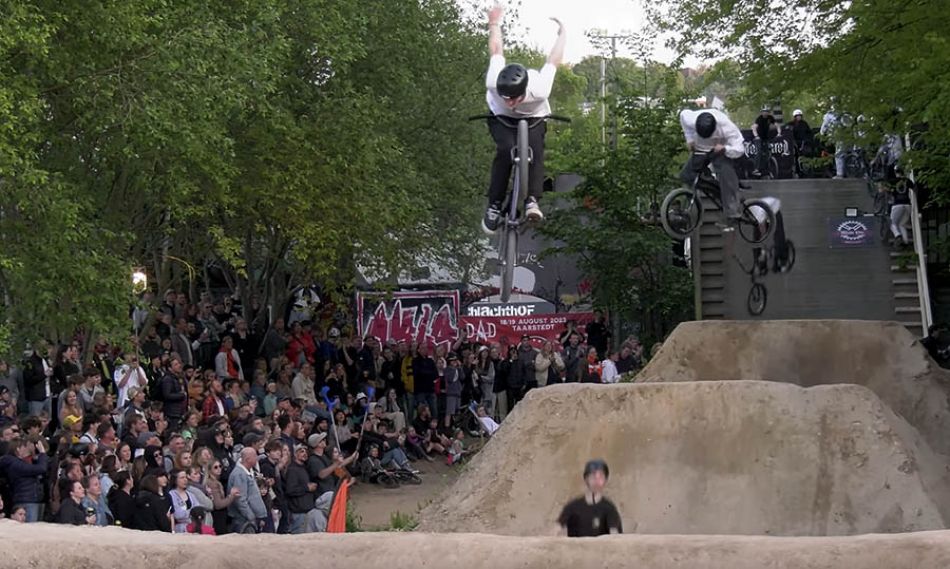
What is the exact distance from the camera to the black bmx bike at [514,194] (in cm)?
1388

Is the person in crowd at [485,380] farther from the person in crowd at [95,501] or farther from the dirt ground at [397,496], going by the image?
the person in crowd at [95,501]

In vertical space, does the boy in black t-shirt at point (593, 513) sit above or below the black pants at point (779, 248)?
below

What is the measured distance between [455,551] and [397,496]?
1409cm

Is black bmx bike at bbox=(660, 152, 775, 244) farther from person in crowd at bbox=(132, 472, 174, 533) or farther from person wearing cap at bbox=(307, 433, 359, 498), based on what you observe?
person in crowd at bbox=(132, 472, 174, 533)

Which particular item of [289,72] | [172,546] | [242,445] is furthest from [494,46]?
[289,72]

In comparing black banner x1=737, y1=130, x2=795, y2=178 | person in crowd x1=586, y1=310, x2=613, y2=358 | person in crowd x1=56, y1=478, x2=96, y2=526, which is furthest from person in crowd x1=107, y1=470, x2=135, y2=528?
black banner x1=737, y1=130, x2=795, y2=178

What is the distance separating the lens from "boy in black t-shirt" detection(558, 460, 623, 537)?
33.9 feet

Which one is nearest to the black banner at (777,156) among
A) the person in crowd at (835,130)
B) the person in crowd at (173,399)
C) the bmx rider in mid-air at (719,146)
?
the person in crowd at (835,130)

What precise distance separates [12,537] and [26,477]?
5408 millimetres

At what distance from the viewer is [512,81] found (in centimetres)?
1333

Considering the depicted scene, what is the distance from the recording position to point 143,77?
1795cm

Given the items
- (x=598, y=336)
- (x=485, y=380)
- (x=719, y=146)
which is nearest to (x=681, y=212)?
(x=719, y=146)

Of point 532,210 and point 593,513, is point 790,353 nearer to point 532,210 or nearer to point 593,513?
point 532,210

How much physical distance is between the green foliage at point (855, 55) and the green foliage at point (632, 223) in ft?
18.4
